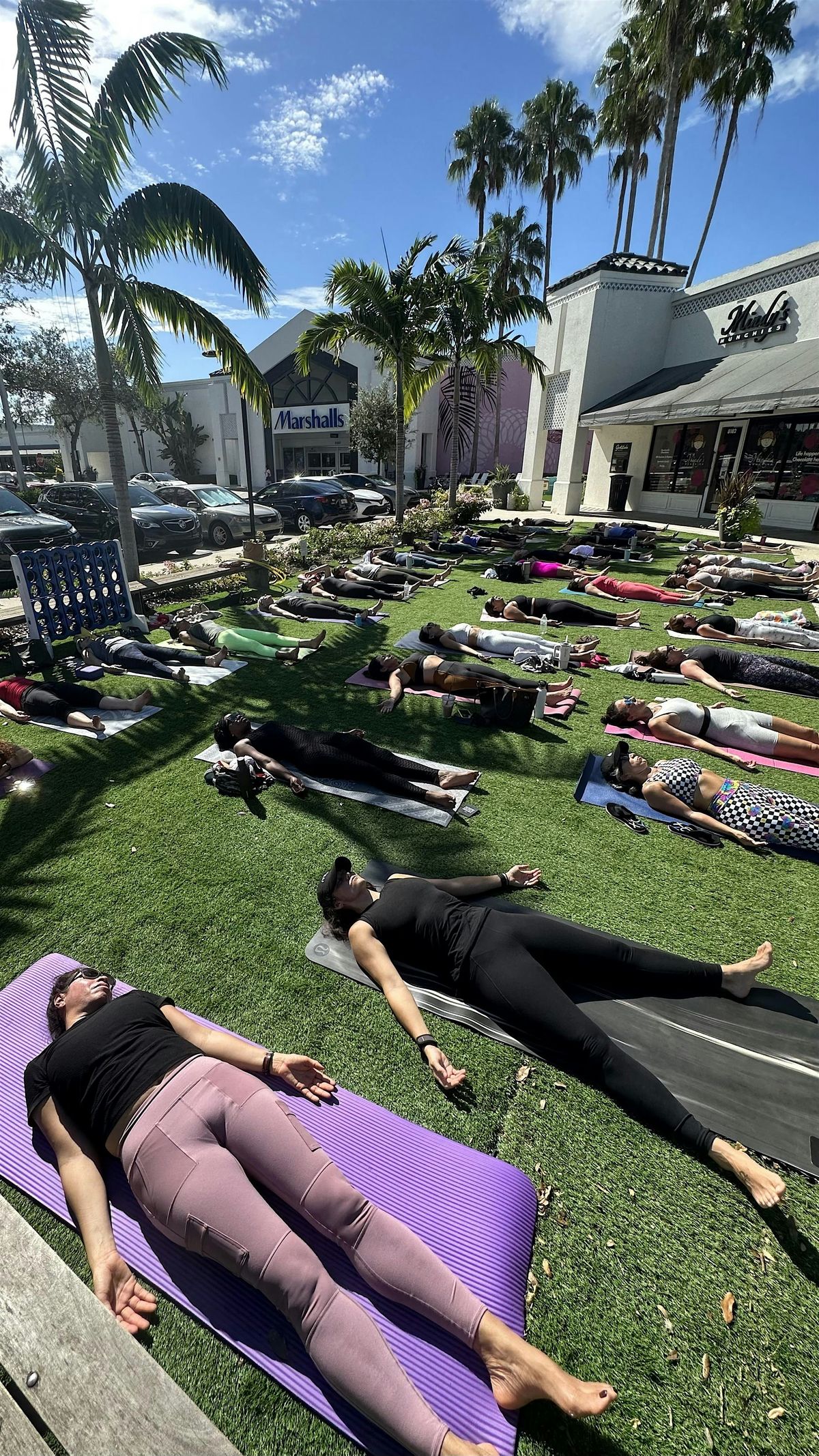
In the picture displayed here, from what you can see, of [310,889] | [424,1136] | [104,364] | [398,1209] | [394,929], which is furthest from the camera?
[104,364]

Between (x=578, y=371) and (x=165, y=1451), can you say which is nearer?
(x=165, y=1451)

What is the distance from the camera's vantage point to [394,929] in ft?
10.2

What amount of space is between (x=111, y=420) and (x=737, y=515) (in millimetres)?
13490

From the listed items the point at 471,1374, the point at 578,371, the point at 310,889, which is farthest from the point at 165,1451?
the point at 578,371

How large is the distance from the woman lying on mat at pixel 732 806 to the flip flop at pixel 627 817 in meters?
0.16

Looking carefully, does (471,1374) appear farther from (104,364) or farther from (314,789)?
(104,364)

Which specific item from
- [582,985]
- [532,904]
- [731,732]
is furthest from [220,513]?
[582,985]

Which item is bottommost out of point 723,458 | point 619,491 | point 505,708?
point 505,708

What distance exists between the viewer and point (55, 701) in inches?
250

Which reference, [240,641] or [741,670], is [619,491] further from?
[240,641]

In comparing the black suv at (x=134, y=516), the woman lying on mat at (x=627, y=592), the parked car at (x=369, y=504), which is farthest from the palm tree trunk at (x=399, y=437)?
the woman lying on mat at (x=627, y=592)

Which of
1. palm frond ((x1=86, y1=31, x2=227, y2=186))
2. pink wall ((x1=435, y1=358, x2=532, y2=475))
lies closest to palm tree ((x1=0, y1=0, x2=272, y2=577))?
palm frond ((x1=86, y1=31, x2=227, y2=186))

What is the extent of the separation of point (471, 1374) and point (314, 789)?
3.71 meters

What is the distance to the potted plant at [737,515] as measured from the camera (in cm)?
1447
